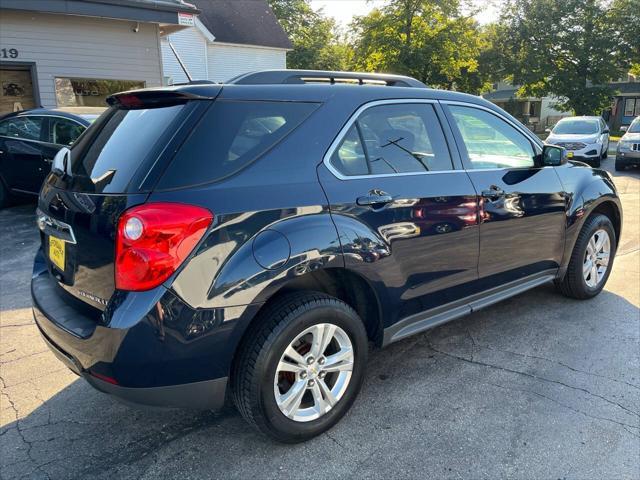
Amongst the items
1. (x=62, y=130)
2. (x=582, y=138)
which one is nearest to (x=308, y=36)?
(x=582, y=138)

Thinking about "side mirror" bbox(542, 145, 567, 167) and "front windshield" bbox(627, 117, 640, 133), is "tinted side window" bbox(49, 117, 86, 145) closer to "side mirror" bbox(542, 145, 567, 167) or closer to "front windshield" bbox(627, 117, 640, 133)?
"side mirror" bbox(542, 145, 567, 167)

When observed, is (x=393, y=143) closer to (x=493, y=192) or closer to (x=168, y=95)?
(x=493, y=192)

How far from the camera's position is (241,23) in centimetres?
2550

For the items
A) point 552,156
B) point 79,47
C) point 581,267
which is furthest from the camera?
point 79,47

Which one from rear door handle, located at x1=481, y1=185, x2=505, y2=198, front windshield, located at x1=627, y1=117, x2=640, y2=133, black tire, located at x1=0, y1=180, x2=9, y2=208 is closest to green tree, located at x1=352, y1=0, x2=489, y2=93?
front windshield, located at x1=627, y1=117, x2=640, y2=133

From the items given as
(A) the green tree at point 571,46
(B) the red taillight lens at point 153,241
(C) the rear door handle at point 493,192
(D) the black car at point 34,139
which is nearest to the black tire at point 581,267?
(C) the rear door handle at point 493,192

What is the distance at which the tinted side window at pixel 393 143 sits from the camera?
2773 mm

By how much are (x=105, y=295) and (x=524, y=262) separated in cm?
293

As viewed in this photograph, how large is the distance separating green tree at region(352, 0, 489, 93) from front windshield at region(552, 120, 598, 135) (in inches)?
483

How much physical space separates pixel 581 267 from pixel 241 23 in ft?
81.1

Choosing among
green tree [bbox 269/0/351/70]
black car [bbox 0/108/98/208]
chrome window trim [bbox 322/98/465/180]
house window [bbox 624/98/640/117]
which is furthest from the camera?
house window [bbox 624/98/640/117]

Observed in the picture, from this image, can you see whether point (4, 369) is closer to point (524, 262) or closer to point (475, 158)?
point (475, 158)

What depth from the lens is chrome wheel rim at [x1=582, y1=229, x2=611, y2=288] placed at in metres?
4.45

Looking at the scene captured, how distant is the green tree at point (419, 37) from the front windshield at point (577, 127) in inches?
483
